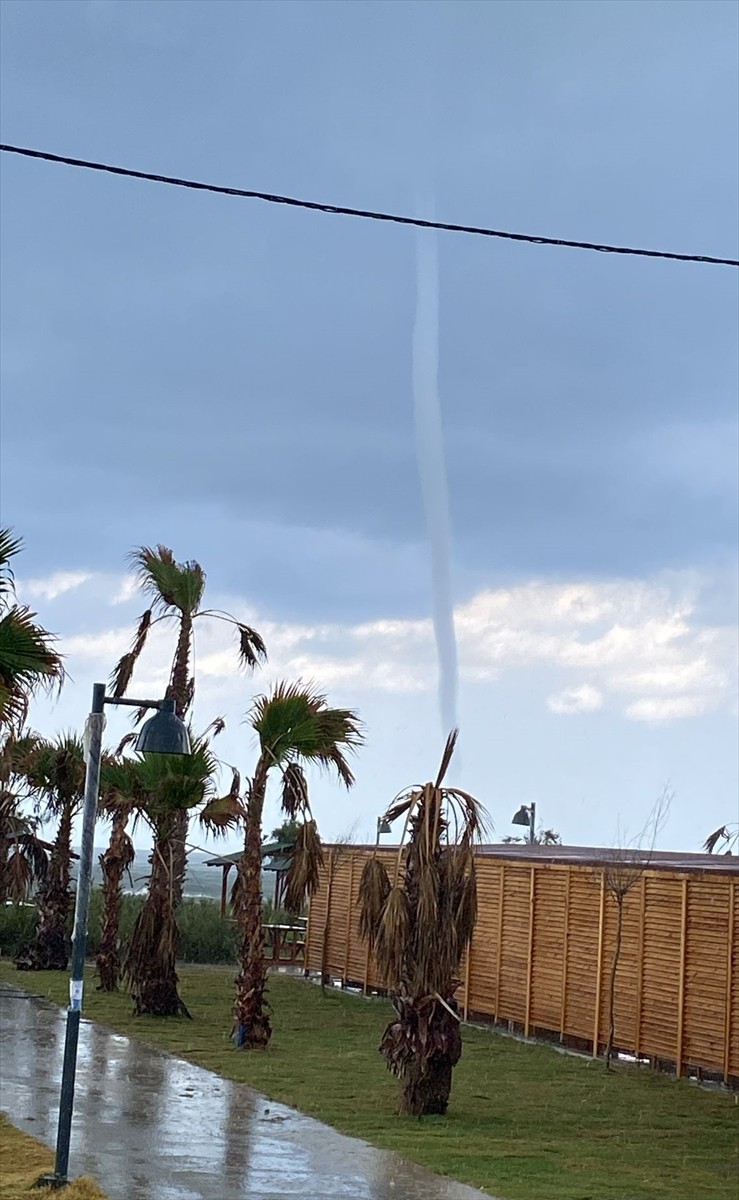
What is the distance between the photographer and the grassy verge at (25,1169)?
350 inches

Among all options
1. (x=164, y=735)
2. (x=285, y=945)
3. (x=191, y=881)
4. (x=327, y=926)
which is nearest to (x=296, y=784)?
(x=164, y=735)

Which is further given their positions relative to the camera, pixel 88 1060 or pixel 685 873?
pixel 685 873

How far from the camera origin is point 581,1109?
13.9 metres

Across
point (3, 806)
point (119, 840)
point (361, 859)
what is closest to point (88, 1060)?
point (119, 840)

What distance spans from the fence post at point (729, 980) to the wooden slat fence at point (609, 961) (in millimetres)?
11

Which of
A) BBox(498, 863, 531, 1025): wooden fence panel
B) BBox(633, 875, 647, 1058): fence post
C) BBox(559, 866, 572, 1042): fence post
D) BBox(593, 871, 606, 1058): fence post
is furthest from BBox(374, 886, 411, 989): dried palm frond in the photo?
BBox(498, 863, 531, 1025): wooden fence panel

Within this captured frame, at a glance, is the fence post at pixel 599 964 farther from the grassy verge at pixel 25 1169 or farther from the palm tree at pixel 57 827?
the palm tree at pixel 57 827

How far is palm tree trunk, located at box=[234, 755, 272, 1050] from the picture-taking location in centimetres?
1733

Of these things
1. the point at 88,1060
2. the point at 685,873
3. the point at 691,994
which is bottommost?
the point at 88,1060

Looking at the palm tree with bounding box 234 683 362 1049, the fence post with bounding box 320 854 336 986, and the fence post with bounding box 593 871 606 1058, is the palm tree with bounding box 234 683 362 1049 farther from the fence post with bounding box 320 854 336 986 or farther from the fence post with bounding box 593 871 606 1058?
the fence post with bounding box 320 854 336 986

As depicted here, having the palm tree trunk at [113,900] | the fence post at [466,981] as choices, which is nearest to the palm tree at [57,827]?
the palm tree trunk at [113,900]

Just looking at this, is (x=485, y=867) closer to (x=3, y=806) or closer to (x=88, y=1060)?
(x=88, y=1060)

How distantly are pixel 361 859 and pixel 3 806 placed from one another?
7.45 meters

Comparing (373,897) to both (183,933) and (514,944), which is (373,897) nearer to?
(514,944)
